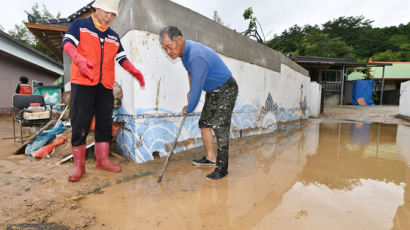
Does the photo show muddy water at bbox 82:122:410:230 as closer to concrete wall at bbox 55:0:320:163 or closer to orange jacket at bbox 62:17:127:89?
concrete wall at bbox 55:0:320:163

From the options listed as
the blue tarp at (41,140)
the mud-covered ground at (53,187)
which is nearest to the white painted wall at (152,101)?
the mud-covered ground at (53,187)

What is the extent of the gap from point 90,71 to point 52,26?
15.9 ft

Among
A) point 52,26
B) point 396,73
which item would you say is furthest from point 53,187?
point 396,73

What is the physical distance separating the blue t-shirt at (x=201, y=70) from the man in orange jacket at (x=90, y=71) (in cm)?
83

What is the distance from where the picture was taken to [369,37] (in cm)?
3198

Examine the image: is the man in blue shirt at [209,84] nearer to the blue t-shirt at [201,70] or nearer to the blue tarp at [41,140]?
the blue t-shirt at [201,70]

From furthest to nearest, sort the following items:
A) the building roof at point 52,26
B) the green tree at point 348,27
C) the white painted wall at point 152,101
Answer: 1. the green tree at point 348,27
2. the building roof at point 52,26
3. the white painted wall at point 152,101

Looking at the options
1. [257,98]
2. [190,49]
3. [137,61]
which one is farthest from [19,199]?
[257,98]

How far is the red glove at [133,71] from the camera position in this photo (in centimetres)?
219

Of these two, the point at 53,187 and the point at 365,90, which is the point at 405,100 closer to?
the point at 365,90

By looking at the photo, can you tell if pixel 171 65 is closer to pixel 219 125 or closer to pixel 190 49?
pixel 190 49

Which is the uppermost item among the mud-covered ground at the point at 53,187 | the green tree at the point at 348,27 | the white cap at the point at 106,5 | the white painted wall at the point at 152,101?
the green tree at the point at 348,27

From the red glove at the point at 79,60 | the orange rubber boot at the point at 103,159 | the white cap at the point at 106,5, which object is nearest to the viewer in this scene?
the red glove at the point at 79,60

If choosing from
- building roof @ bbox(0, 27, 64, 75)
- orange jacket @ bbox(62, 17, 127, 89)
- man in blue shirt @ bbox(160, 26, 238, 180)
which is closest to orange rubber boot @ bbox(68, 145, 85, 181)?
orange jacket @ bbox(62, 17, 127, 89)
